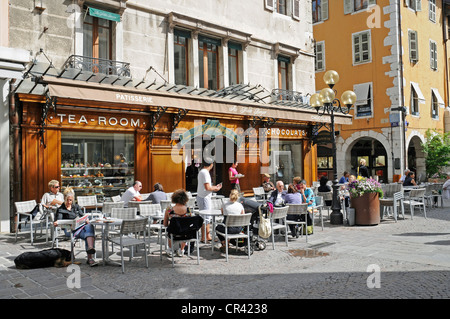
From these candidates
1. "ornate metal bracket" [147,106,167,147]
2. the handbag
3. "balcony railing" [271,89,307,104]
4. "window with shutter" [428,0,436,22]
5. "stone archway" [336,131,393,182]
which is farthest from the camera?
"window with shutter" [428,0,436,22]

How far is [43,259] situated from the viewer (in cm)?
635

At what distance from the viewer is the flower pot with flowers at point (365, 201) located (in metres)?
10.3

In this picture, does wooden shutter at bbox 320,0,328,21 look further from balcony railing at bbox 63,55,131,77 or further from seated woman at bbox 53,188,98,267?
seated woman at bbox 53,188,98,267

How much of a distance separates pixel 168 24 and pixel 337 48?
46.1 feet

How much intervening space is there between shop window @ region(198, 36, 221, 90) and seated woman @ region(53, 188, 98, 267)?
7.55 m

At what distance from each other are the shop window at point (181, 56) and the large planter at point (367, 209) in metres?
6.78

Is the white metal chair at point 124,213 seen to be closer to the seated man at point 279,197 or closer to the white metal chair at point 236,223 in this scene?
the white metal chair at point 236,223

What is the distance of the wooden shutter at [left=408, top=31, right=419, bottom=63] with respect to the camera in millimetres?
→ 22422

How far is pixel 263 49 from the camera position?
15898 millimetres

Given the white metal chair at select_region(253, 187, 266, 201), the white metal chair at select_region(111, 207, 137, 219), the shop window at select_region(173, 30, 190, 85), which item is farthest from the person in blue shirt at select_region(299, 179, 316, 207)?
the shop window at select_region(173, 30, 190, 85)

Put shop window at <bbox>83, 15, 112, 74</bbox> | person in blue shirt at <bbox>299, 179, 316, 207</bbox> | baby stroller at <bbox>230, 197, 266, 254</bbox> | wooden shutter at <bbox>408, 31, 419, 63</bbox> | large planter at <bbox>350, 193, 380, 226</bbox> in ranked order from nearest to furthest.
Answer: baby stroller at <bbox>230, 197, 266, 254</bbox> < person in blue shirt at <bbox>299, 179, 316, 207</bbox> < large planter at <bbox>350, 193, 380, 226</bbox> < shop window at <bbox>83, 15, 112, 74</bbox> < wooden shutter at <bbox>408, 31, 419, 63</bbox>

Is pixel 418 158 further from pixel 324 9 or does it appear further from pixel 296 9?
pixel 296 9

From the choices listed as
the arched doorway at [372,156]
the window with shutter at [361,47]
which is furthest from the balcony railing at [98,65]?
the arched doorway at [372,156]

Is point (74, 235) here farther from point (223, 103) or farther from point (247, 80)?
point (247, 80)
